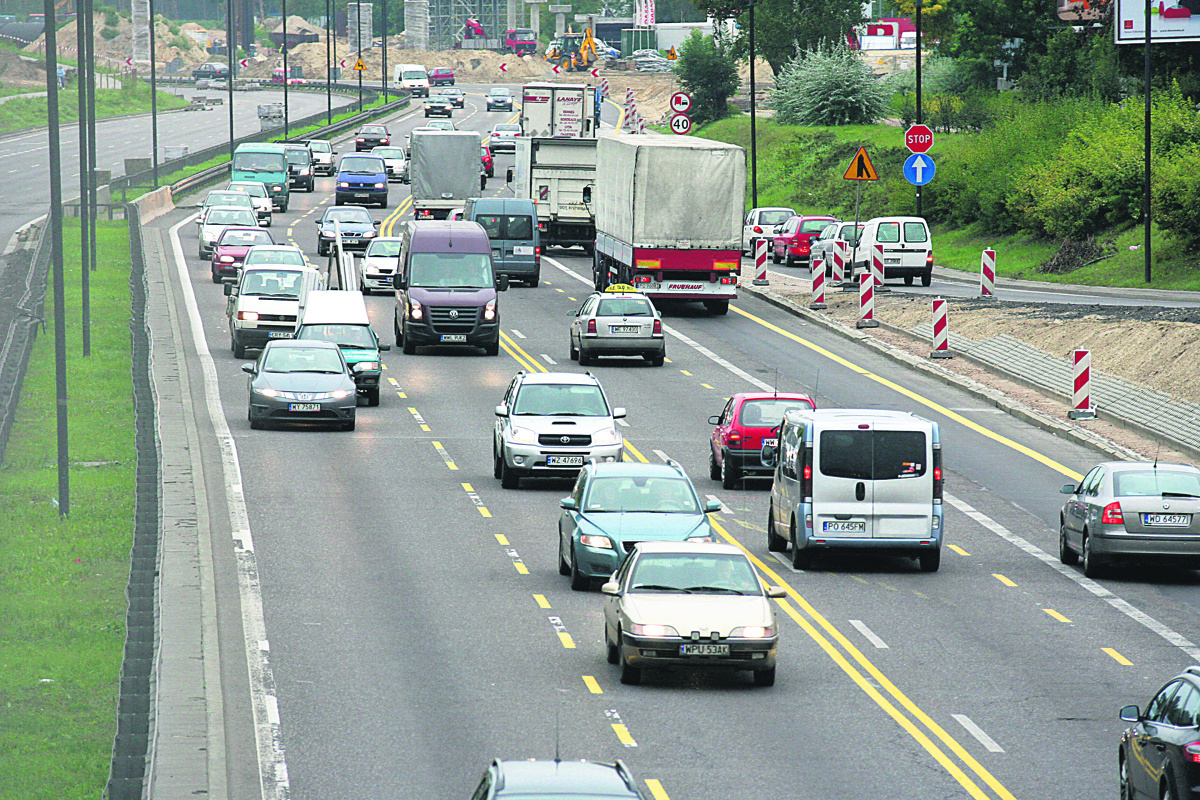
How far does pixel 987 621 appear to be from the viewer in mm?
19781

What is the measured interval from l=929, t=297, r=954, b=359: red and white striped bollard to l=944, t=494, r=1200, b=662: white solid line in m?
13.4

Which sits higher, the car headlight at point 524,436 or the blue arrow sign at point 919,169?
the blue arrow sign at point 919,169

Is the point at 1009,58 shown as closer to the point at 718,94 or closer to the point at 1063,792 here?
the point at 718,94

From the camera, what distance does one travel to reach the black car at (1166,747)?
1088cm

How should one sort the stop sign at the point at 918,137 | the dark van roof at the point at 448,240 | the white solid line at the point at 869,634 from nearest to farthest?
the white solid line at the point at 869,634 < the dark van roof at the point at 448,240 < the stop sign at the point at 918,137

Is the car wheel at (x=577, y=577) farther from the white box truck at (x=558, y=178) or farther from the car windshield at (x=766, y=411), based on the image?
the white box truck at (x=558, y=178)

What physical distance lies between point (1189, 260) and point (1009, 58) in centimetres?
4565

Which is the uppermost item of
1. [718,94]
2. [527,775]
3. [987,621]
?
[718,94]

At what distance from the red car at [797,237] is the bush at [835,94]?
26.7 meters

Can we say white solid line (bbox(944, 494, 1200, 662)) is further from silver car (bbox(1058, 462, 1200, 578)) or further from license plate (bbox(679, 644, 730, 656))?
license plate (bbox(679, 644, 730, 656))

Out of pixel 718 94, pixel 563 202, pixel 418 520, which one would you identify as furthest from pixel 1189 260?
A: pixel 718 94

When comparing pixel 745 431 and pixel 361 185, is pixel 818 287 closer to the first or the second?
pixel 745 431

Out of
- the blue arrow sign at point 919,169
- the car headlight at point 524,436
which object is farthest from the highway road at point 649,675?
the blue arrow sign at point 919,169

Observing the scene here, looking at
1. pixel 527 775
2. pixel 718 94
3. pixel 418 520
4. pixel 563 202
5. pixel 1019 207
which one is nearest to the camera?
pixel 527 775
